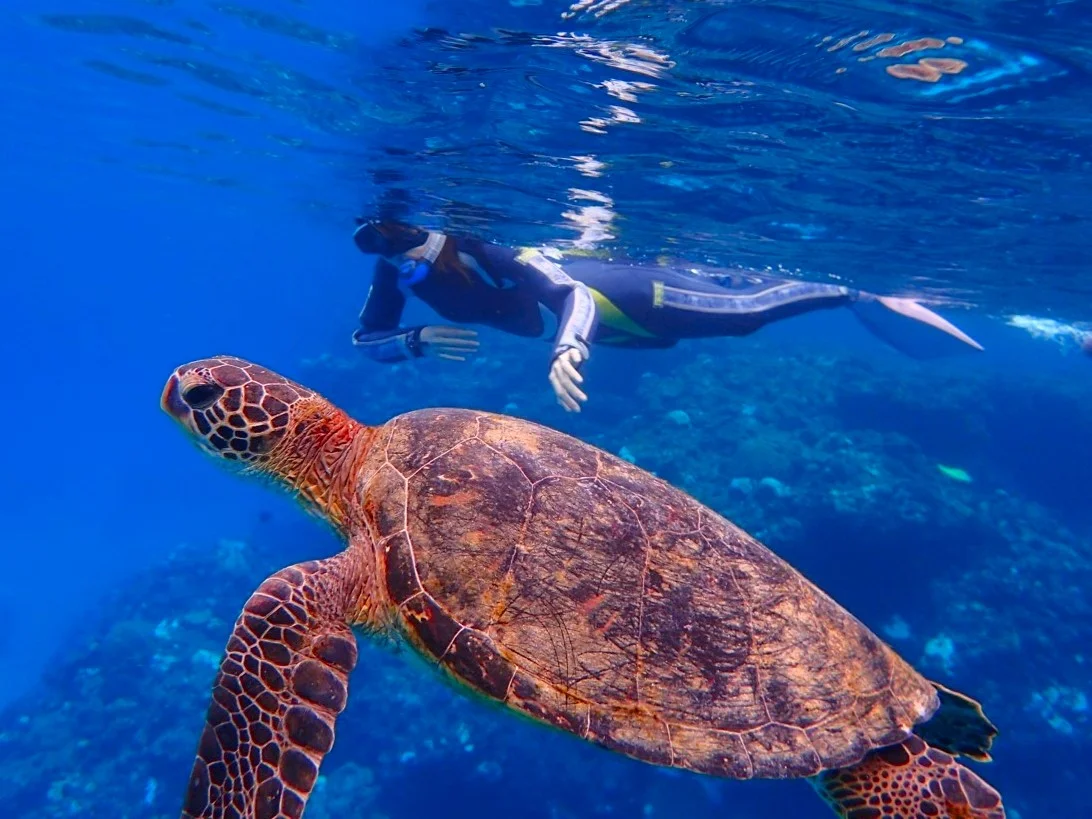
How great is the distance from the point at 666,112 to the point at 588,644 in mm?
8126

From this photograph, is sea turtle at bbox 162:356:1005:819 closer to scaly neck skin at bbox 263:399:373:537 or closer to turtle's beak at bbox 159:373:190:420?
scaly neck skin at bbox 263:399:373:537

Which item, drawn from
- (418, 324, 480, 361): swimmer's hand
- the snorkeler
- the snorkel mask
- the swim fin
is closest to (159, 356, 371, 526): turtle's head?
(418, 324, 480, 361): swimmer's hand

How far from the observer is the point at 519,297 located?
8961 millimetres

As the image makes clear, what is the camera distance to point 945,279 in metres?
17.8

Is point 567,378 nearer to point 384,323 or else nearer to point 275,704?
point 275,704

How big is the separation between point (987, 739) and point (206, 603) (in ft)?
57.9

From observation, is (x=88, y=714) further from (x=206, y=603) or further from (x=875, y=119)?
(x=875, y=119)

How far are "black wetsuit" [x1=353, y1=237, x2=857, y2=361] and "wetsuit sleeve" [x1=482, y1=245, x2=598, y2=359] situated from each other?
0.02 meters

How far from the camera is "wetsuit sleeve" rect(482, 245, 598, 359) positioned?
20.7 feet

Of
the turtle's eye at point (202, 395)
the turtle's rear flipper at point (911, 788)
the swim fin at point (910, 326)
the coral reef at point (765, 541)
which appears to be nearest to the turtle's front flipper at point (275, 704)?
the coral reef at point (765, 541)

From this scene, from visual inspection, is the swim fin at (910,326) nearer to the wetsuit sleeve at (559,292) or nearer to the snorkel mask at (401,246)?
the wetsuit sleeve at (559,292)

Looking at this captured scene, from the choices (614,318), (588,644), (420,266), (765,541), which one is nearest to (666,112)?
(614,318)

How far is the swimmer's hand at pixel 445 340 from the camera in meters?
7.64

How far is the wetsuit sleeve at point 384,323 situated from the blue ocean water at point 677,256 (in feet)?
10.8
